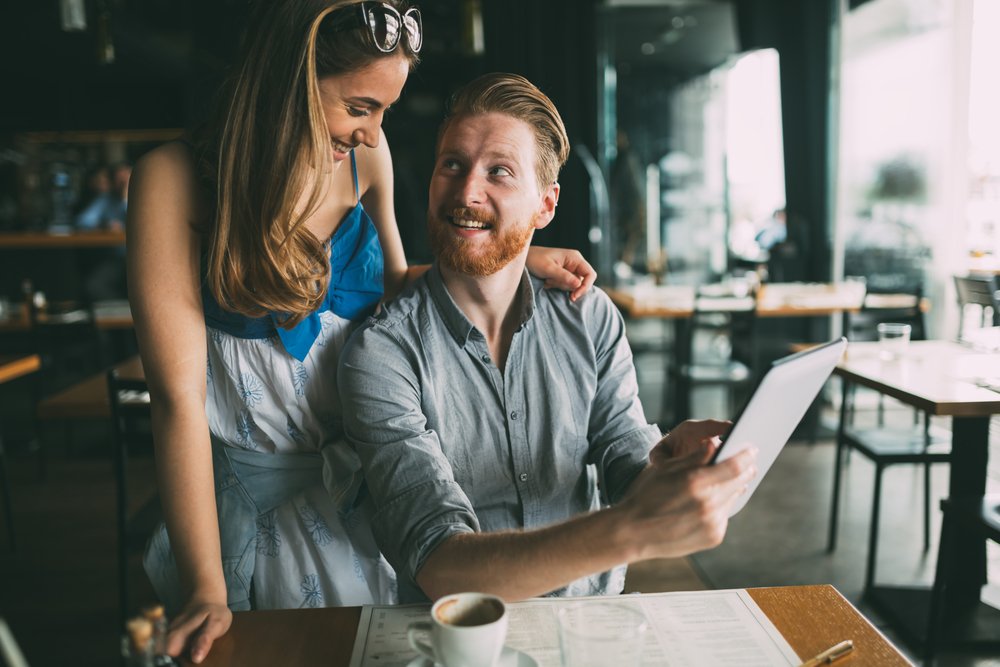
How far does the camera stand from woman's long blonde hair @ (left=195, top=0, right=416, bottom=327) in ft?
3.74

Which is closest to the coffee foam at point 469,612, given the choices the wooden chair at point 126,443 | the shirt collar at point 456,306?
the shirt collar at point 456,306

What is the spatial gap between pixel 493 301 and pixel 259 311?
1.54ft

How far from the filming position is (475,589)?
105 cm

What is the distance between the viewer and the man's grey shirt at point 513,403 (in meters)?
1.36

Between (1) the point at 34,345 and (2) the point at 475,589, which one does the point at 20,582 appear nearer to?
(1) the point at 34,345

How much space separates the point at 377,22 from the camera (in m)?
1.18

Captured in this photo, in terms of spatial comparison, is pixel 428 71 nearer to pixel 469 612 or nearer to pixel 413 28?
pixel 413 28

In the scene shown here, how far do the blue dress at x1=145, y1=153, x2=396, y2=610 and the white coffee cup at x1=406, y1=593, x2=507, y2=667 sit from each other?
1.63 feet

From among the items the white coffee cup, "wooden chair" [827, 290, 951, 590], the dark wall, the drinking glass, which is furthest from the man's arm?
the dark wall

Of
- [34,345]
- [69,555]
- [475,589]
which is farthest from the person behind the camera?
[34,345]

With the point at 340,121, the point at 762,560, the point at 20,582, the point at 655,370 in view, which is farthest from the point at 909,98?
the point at 20,582

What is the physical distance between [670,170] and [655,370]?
3.56 metres

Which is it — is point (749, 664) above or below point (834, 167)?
below

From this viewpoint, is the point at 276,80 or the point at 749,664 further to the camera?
the point at 276,80
